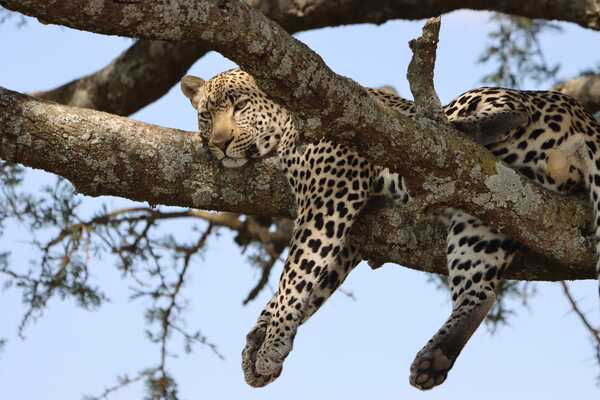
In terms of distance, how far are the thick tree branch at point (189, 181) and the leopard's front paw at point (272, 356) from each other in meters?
0.70

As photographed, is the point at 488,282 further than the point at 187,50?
A: No

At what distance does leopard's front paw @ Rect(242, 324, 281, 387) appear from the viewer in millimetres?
6438

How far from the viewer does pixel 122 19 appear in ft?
14.7

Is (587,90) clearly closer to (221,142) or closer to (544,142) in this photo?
(544,142)

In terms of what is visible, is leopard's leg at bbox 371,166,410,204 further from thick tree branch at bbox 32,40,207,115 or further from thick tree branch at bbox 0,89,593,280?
thick tree branch at bbox 32,40,207,115

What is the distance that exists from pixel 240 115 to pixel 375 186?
1.12 m

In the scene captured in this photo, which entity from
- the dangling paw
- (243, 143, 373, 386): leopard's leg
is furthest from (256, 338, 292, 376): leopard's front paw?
the dangling paw

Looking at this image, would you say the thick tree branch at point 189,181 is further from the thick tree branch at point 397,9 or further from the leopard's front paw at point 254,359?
the thick tree branch at point 397,9

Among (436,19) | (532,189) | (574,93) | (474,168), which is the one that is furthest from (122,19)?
(574,93)

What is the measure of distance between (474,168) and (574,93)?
12.0 ft

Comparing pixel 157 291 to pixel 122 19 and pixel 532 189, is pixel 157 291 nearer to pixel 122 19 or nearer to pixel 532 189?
pixel 532 189

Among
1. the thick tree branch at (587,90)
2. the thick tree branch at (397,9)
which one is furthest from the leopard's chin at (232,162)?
the thick tree branch at (587,90)

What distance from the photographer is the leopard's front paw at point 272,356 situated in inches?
250

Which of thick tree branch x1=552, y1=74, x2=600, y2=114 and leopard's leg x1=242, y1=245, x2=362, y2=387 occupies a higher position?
thick tree branch x1=552, y1=74, x2=600, y2=114
